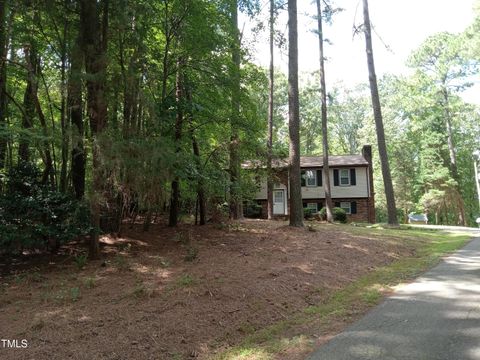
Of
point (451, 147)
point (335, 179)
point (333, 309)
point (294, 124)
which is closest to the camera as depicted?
point (333, 309)

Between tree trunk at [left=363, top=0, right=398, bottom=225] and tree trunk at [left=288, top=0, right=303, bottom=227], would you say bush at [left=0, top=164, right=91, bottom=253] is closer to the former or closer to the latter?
tree trunk at [left=288, top=0, right=303, bottom=227]

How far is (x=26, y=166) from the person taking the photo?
8.29 meters

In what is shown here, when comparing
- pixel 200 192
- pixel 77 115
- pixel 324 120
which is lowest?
pixel 200 192

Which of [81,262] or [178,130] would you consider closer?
[81,262]

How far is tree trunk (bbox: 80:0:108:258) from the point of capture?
7430 millimetres

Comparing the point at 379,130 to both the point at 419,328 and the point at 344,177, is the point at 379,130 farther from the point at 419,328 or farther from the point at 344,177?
the point at 419,328

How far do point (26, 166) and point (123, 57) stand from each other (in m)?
3.53

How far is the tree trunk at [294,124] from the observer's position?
12.6 m

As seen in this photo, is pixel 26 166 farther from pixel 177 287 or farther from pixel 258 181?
pixel 258 181

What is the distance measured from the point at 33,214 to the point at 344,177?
905 inches

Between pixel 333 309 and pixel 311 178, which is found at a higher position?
pixel 311 178

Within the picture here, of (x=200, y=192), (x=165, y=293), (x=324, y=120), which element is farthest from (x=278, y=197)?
(x=165, y=293)

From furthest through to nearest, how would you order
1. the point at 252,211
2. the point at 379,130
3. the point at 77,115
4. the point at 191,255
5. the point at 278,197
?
the point at 278,197, the point at 252,211, the point at 379,130, the point at 77,115, the point at 191,255

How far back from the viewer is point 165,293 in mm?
6172
